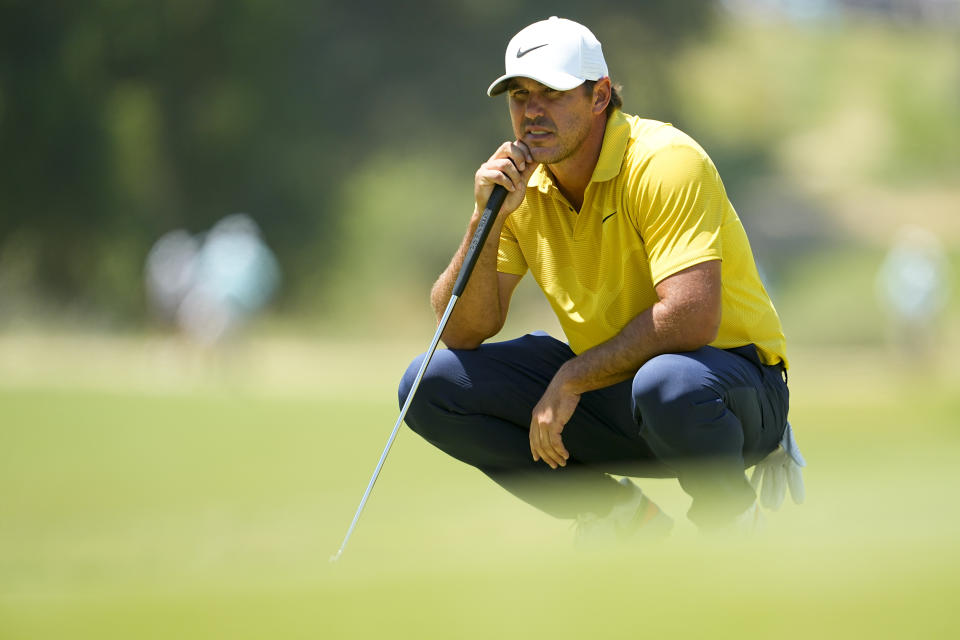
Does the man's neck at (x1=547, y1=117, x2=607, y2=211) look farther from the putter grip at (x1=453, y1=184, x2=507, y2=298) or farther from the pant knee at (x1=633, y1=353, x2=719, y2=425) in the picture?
the pant knee at (x1=633, y1=353, x2=719, y2=425)

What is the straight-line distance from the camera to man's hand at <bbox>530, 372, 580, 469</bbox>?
11.7ft

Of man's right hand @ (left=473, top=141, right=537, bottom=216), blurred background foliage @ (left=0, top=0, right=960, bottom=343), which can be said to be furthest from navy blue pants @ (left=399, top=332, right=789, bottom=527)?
blurred background foliage @ (left=0, top=0, right=960, bottom=343)

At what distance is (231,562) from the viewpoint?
4680 mm

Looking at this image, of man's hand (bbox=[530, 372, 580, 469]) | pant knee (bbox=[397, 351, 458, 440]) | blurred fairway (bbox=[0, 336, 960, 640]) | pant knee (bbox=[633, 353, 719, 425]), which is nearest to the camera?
blurred fairway (bbox=[0, 336, 960, 640])

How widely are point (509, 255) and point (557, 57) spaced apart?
67cm

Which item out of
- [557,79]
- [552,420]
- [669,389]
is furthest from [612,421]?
[557,79]

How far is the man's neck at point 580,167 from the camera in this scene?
3719mm

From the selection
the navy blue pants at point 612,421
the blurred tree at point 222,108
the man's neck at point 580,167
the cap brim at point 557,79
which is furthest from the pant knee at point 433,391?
→ the blurred tree at point 222,108

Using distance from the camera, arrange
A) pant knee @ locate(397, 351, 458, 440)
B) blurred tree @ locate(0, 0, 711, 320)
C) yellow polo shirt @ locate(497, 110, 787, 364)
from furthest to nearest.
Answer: blurred tree @ locate(0, 0, 711, 320), pant knee @ locate(397, 351, 458, 440), yellow polo shirt @ locate(497, 110, 787, 364)

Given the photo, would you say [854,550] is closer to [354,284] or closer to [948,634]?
[948,634]

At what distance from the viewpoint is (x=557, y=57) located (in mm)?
3602

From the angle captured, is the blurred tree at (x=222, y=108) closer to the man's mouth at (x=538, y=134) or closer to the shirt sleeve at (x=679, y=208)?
the man's mouth at (x=538, y=134)

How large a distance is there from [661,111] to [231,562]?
30.2m

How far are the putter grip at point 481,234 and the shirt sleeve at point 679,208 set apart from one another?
16.9 inches
